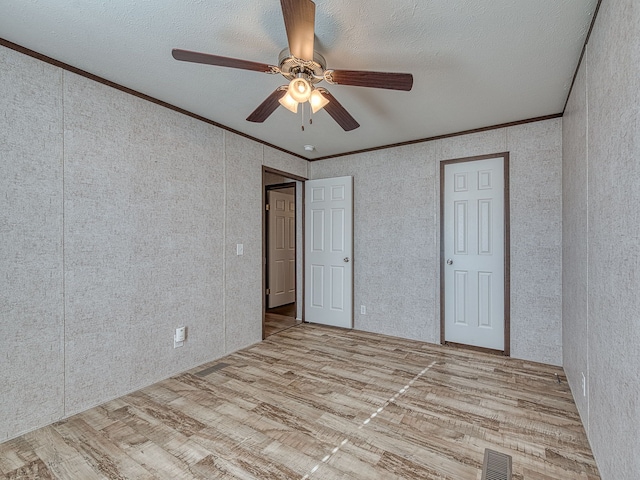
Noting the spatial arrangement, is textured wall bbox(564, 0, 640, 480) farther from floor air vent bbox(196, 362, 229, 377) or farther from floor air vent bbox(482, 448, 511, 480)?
floor air vent bbox(196, 362, 229, 377)

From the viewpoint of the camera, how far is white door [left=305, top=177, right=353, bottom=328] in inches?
166

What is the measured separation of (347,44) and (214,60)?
796 mm

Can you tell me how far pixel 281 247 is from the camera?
572 cm

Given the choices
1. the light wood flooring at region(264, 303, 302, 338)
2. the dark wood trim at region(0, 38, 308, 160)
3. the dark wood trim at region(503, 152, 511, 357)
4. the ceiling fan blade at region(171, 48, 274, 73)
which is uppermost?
the dark wood trim at region(0, 38, 308, 160)

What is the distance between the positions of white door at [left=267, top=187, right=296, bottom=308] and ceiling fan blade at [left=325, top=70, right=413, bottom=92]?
3.77 m

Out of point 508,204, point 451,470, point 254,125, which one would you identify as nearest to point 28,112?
point 254,125

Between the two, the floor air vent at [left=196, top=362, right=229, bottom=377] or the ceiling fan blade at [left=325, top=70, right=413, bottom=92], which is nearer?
the ceiling fan blade at [left=325, top=70, right=413, bottom=92]

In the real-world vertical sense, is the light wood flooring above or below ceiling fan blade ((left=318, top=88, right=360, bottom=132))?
below

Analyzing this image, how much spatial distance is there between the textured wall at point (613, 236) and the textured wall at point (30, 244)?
3.02 metres

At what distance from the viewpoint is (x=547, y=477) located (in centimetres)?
161

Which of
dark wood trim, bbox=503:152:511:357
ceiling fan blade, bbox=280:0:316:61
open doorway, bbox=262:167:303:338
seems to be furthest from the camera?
open doorway, bbox=262:167:303:338

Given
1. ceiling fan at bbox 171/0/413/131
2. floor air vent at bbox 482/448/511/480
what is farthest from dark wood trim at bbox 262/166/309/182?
floor air vent at bbox 482/448/511/480

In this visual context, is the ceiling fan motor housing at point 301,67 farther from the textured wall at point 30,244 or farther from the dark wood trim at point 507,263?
the dark wood trim at point 507,263

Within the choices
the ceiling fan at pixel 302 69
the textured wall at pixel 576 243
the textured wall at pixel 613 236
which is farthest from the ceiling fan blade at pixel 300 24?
the textured wall at pixel 576 243
